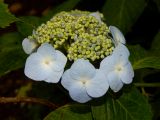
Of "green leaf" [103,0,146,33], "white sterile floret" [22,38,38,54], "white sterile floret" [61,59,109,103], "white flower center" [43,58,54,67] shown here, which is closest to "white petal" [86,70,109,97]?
"white sterile floret" [61,59,109,103]

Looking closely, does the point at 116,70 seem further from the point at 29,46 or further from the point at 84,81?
the point at 29,46

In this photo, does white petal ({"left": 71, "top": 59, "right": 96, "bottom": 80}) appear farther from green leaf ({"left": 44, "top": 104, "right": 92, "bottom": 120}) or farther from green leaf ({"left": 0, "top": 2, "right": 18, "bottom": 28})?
green leaf ({"left": 0, "top": 2, "right": 18, "bottom": 28})

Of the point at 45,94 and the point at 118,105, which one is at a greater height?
the point at 118,105

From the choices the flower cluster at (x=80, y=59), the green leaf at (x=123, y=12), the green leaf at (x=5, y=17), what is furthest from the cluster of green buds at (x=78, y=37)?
the green leaf at (x=123, y=12)

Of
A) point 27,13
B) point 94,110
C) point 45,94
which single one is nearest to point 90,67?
point 94,110

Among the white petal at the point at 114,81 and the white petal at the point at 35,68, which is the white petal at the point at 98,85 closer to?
the white petal at the point at 114,81


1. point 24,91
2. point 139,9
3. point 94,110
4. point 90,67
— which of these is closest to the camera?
point 90,67

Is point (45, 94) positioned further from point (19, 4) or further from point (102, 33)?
point (19, 4)
